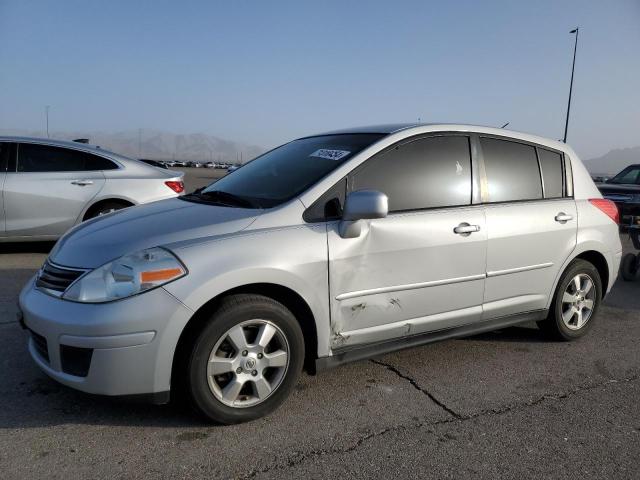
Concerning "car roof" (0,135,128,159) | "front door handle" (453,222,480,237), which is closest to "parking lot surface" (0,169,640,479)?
"front door handle" (453,222,480,237)

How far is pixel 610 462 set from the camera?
8.55ft

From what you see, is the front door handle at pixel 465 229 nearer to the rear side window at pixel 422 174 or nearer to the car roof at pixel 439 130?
the rear side window at pixel 422 174

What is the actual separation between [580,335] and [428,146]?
2180mm

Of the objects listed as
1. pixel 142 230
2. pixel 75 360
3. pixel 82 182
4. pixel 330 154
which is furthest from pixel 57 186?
pixel 75 360

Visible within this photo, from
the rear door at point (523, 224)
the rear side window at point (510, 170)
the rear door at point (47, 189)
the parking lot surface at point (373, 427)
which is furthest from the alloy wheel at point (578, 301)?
the rear door at point (47, 189)

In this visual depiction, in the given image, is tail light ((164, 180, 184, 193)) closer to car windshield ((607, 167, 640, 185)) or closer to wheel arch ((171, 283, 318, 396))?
wheel arch ((171, 283, 318, 396))

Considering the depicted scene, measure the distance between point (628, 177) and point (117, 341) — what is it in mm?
11967

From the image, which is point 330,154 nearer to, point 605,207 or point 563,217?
point 563,217

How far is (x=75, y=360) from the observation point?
2.64 m

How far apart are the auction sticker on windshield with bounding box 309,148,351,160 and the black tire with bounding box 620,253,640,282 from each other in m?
5.27

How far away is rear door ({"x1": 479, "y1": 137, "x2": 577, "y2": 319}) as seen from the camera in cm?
377

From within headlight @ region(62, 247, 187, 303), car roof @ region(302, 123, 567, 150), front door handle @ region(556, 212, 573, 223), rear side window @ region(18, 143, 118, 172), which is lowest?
headlight @ region(62, 247, 187, 303)

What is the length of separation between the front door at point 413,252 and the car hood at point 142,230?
1.96ft

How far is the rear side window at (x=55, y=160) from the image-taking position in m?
6.60
